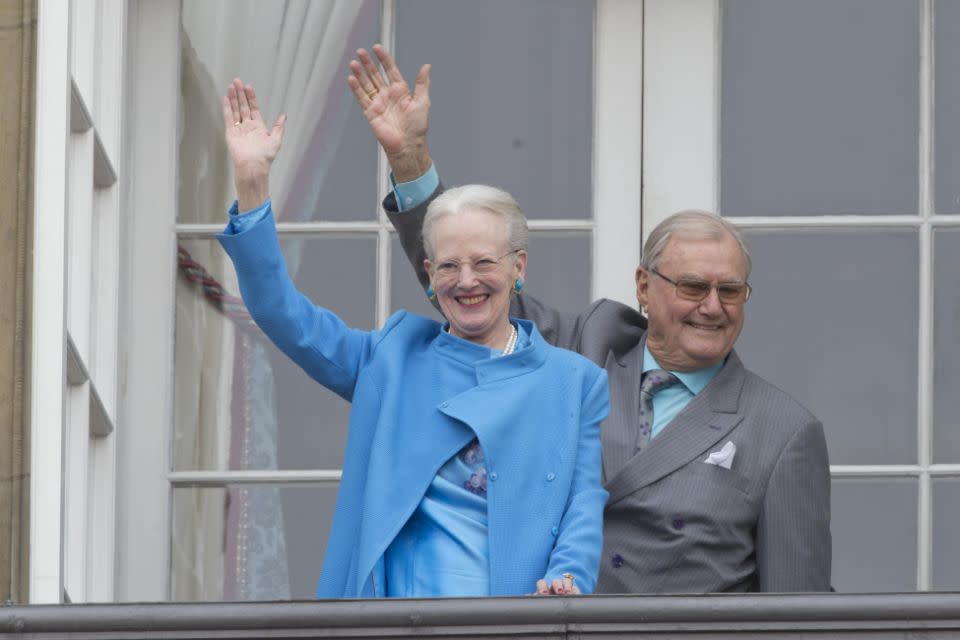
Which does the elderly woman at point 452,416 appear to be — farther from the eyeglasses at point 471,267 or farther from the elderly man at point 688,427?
the elderly man at point 688,427

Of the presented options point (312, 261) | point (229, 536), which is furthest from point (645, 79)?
point (229, 536)

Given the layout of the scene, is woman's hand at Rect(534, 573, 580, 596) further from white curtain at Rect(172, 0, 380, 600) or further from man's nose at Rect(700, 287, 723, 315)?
white curtain at Rect(172, 0, 380, 600)

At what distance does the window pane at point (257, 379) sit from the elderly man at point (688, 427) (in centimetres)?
82

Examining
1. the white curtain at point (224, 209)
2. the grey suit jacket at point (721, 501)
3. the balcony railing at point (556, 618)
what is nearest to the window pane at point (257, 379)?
the white curtain at point (224, 209)

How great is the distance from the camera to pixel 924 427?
6.33m

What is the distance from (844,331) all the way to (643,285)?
0.85 m

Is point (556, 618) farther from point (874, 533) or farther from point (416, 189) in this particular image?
point (874, 533)

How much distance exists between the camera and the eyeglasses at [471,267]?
5031mm

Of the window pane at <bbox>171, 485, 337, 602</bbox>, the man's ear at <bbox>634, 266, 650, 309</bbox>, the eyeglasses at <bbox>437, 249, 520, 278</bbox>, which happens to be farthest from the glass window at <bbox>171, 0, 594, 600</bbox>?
the eyeglasses at <bbox>437, 249, 520, 278</bbox>

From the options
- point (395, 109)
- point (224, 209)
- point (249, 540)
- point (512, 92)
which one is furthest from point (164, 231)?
point (395, 109)

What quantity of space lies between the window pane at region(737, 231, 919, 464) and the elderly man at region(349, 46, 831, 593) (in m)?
0.76

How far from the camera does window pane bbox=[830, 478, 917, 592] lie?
628 cm

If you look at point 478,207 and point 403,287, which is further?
point 403,287

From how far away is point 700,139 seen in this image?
647cm
